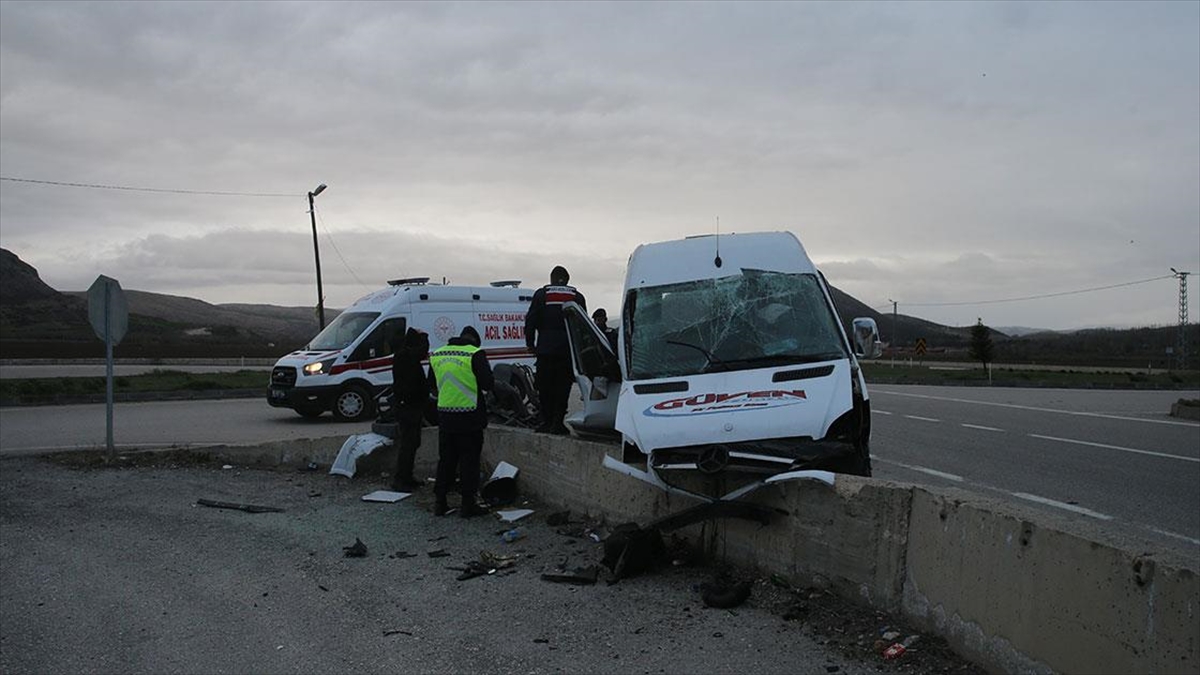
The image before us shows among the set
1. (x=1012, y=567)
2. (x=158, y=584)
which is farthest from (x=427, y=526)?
(x=1012, y=567)

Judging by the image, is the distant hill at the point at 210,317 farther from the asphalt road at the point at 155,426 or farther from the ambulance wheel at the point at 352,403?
the ambulance wheel at the point at 352,403

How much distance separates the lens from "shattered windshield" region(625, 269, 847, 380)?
7.04m

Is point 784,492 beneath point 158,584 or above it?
above

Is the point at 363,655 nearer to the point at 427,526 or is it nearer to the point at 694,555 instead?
the point at 694,555

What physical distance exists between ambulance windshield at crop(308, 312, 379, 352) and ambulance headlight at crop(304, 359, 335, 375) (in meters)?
0.33

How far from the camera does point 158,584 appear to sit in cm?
659

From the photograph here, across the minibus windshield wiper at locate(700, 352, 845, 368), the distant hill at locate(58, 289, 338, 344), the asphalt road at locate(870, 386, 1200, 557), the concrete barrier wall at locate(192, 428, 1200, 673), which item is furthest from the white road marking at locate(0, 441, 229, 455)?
the distant hill at locate(58, 289, 338, 344)

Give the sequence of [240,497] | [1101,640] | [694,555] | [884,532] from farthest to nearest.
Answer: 1. [240,497]
2. [694,555]
3. [884,532]
4. [1101,640]

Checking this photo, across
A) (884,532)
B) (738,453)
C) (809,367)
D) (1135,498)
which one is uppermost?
(809,367)

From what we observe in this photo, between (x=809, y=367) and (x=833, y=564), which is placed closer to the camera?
(x=833, y=564)

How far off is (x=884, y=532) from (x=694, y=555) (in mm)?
1772

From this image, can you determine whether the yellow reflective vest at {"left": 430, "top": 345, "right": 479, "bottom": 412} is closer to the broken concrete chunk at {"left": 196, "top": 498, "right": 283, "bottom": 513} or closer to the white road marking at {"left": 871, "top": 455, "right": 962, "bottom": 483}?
the broken concrete chunk at {"left": 196, "top": 498, "right": 283, "bottom": 513}

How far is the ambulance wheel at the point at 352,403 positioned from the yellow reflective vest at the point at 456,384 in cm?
981

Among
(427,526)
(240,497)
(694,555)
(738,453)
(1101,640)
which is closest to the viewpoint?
(1101,640)
